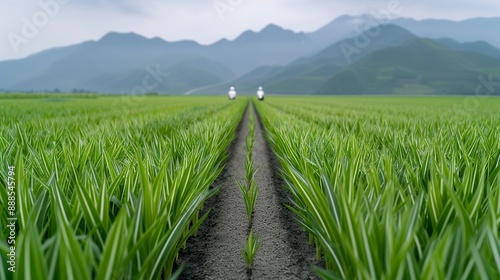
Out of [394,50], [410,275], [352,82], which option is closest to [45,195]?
[410,275]

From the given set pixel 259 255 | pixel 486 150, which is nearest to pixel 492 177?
pixel 486 150

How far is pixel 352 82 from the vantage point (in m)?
156

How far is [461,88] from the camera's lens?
123 meters

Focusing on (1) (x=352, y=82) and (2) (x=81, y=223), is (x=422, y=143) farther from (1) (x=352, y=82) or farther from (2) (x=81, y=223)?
(1) (x=352, y=82)

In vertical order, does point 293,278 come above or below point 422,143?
below

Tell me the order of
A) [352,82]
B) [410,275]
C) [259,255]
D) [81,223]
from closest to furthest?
[410,275] → [81,223] → [259,255] → [352,82]

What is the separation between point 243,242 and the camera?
2.80 meters

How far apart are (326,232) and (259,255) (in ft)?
3.00

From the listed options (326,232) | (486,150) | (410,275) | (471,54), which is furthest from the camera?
(471,54)

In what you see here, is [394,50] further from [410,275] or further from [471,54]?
[410,275]

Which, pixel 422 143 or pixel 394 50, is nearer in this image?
pixel 422 143

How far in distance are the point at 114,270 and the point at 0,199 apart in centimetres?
101

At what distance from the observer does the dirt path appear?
7.57ft

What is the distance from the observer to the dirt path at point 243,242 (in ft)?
7.57
